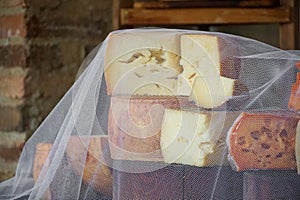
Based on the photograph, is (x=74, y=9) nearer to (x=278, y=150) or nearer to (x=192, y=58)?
(x=192, y=58)

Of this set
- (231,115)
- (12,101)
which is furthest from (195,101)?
(12,101)

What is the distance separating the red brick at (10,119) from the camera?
1.39 metres

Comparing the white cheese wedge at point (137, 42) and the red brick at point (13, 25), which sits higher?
the white cheese wedge at point (137, 42)

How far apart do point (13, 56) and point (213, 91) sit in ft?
2.56

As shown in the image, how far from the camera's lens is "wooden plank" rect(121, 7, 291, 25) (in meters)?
1.42

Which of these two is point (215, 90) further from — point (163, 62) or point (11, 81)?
point (11, 81)

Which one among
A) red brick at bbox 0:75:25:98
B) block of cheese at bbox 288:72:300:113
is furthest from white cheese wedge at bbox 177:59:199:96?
red brick at bbox 0:75:25:98

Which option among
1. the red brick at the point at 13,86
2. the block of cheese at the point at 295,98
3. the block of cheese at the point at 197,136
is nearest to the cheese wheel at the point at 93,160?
the block of cheese at the point at 197,136

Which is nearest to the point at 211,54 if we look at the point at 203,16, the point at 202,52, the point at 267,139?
the point at 202,52

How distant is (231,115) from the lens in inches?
27.4

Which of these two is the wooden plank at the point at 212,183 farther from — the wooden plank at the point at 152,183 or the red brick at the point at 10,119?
the red brick at the point at 10,119

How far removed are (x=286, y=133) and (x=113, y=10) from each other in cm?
87

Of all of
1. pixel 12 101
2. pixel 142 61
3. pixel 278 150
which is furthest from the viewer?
pixel 12 101

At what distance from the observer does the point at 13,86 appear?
1.39m
